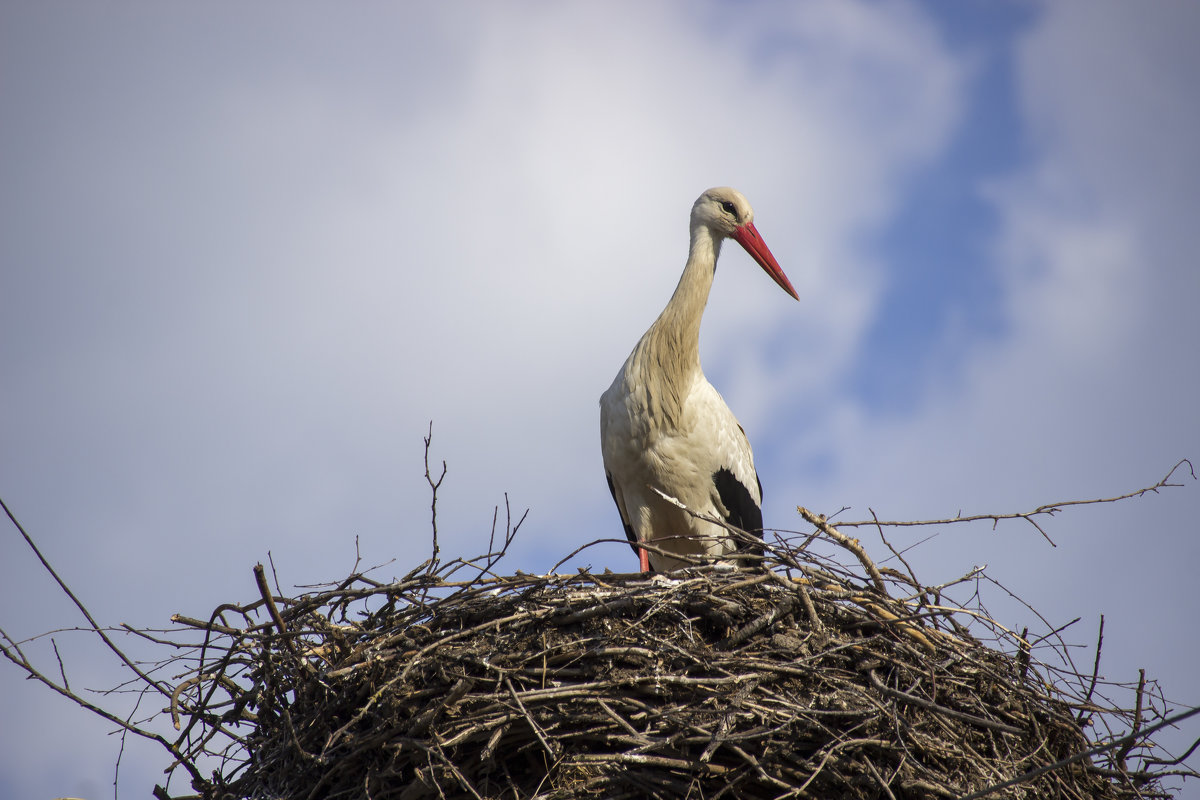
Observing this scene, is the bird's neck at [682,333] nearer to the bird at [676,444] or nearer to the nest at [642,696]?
the bird at [676,444]

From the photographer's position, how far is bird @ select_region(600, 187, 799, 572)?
183 inches

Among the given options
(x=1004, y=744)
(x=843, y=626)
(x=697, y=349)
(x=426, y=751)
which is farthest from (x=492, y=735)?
(x=697, y=349)

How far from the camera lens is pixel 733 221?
5258 millimetres

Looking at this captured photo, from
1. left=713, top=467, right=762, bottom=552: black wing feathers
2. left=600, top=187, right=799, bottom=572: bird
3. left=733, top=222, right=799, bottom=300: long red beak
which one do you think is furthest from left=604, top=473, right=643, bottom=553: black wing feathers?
left=733, top=222, right=799, bottom=300: long red beak

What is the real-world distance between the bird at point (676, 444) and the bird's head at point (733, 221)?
289 mm

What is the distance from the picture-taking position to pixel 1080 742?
335 centimetres

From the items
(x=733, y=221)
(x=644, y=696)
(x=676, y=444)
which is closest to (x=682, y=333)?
(x=676, y=444)

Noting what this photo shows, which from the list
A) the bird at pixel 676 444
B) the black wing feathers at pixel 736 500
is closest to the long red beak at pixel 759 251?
the bird at pixel 676 444

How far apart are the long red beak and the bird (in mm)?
317

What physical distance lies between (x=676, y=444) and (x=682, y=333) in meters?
0.55

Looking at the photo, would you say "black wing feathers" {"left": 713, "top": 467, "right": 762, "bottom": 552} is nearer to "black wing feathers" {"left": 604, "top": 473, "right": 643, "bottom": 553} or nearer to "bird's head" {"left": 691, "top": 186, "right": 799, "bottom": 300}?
"black wing feathers" {"left": 604, "top": 473, "right": 643, "bottom": 553}

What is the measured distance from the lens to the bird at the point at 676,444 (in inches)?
183

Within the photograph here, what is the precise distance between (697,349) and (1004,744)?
227 cm

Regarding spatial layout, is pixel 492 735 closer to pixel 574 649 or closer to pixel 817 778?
pixel 574 649
